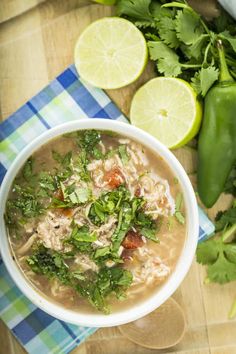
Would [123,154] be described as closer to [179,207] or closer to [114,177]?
[114,177]

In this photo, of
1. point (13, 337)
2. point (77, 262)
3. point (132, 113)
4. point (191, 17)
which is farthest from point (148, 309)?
point (191, 17)

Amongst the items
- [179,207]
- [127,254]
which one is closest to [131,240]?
[127,254]

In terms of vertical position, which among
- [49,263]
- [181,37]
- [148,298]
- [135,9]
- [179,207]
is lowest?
[148,298]

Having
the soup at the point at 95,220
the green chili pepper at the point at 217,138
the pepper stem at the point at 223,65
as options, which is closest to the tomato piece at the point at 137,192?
the soup at the point at 95,220

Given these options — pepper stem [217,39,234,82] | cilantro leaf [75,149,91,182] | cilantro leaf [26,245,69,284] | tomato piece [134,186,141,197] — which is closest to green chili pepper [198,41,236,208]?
pepper stem [217,39,234,82]

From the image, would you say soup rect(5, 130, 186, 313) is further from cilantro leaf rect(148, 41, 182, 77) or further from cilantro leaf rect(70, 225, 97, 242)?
cilantro leaf rect(148, 41, 182, 77)

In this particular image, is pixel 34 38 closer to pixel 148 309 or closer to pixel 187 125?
pixel 187 125
